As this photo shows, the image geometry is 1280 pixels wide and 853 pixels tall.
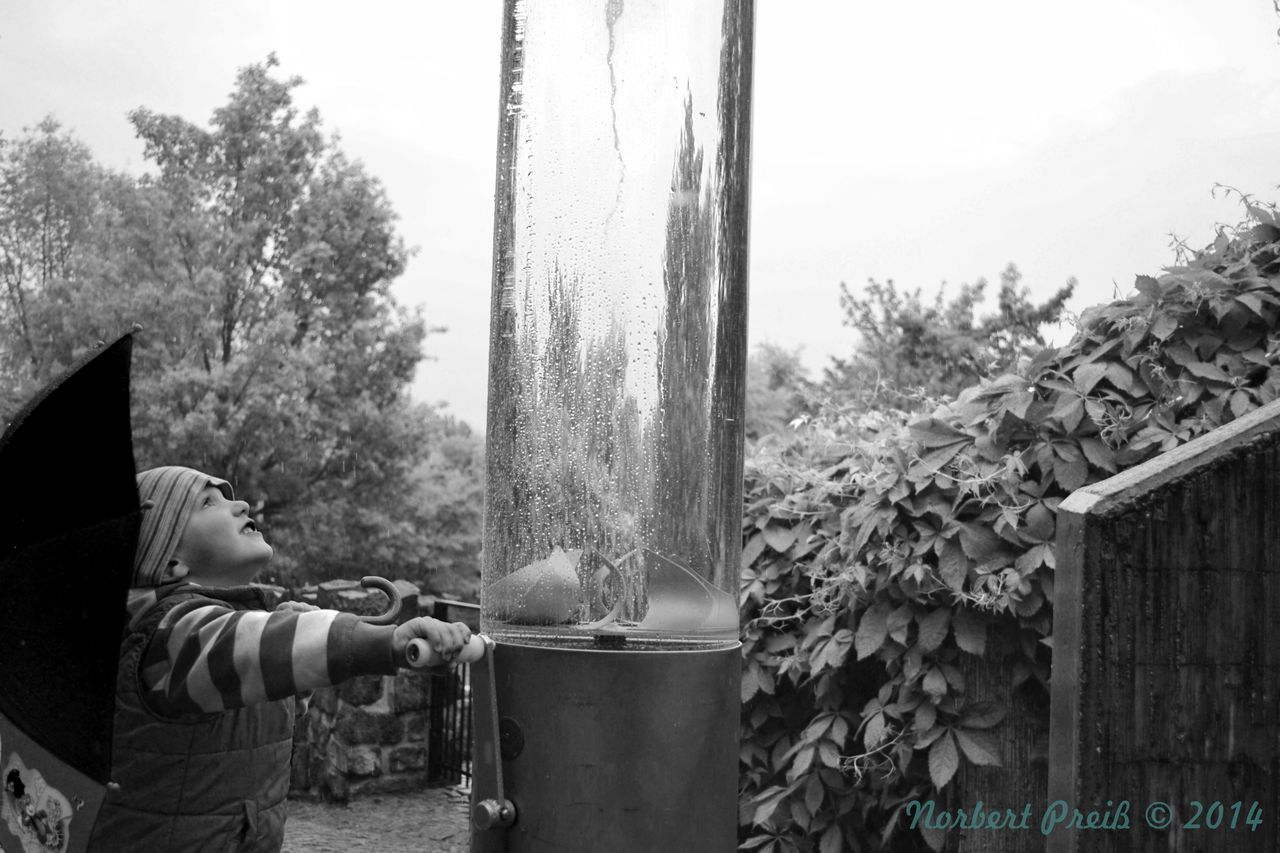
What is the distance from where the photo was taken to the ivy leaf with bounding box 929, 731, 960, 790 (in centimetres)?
296

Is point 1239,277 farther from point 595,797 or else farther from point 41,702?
point 41,702

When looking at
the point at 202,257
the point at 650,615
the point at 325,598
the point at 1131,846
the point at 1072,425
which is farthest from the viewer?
the point at 202,257

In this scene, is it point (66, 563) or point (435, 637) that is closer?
point (435, 637)

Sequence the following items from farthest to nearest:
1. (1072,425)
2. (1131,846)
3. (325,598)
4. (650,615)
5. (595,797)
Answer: (325,598), (1072,425), (1131,846), (650,615), (595,797)

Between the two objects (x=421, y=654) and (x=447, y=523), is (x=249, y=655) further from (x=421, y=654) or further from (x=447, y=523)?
(x=447, y=523)

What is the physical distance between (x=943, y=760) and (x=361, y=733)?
16.3 feet

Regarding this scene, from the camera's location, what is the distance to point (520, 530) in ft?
6.53

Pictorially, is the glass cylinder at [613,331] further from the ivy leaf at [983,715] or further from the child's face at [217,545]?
the ivy leaf at [983,715]

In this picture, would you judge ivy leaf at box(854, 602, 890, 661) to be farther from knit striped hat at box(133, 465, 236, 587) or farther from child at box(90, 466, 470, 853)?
knit striped hat at box(133, 465, 236, 587)

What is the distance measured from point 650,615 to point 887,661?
4.85 feet

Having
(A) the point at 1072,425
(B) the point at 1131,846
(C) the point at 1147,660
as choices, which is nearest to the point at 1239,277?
(A) the point at 1072,425

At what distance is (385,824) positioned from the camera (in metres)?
6.68

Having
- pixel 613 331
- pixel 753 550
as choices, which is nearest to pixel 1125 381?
pixel 753 550

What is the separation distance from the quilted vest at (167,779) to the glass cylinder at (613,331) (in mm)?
617
